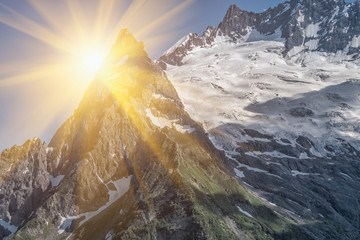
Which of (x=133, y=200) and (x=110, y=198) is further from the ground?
(x=133, y=200)

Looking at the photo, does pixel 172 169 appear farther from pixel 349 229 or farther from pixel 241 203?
pixel 349 229

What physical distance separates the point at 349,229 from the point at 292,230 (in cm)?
5654

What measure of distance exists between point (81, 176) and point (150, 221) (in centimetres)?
6294

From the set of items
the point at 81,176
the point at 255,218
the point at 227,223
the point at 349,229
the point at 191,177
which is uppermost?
the point at 81,176

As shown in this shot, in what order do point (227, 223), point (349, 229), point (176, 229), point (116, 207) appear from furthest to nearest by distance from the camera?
point (349, 229) → point (116, 207) → point (227, 223) → point (176, 229)

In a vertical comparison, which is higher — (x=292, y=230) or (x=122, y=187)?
(x=122, y=187)

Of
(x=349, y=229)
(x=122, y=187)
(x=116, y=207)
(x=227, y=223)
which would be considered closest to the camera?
(x=227, y=223)

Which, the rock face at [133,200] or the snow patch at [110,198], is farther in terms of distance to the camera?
the snow patch at [110,198]

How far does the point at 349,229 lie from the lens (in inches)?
7687

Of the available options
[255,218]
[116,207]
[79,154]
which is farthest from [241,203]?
[79,154]

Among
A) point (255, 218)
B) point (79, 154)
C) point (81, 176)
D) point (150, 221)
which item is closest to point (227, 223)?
point (255, 218)

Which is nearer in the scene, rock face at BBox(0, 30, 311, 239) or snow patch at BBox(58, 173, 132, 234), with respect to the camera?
rock face at BBox(0, 30, 311, 239)

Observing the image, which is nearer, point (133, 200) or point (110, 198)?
point (133, 200)

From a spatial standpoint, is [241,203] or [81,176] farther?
[81,176]
